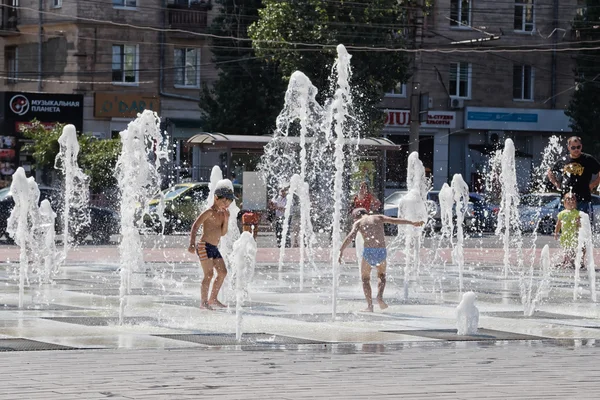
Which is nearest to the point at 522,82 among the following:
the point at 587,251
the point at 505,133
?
the point at 505,133

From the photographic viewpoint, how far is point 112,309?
1427cm

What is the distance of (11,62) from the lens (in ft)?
159

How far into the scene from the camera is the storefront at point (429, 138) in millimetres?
49406

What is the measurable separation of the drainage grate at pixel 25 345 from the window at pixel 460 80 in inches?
1600

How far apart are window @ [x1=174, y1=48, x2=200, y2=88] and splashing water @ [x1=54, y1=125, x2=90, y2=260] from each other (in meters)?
8.53

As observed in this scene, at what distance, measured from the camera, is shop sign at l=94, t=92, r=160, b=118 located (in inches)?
1806

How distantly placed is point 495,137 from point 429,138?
2.53 metres

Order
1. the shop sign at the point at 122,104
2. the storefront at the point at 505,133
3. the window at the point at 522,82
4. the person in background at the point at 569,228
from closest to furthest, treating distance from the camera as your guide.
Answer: the person in background at the point at 569,228 < the shop sign at the point at 122,104 < the storefront at the point at 505,133 < the window at the point at 522,82

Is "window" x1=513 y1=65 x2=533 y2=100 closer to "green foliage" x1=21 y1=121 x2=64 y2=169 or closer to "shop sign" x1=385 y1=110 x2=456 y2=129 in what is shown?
"shop sign" x1=385 y1=110 x2=456 y2=129

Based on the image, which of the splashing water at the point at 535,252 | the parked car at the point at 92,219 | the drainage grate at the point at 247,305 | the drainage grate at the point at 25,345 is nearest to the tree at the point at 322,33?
the splashing water at the point at 535,252

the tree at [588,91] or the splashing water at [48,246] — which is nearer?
the splashing water at [48,246]

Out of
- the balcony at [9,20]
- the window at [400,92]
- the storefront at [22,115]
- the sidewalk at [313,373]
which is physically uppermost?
the balcony at [9,20]

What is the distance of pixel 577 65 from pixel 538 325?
37.8 metres

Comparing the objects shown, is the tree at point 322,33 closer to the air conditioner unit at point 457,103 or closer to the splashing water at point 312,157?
the splashing water at point 312,157
